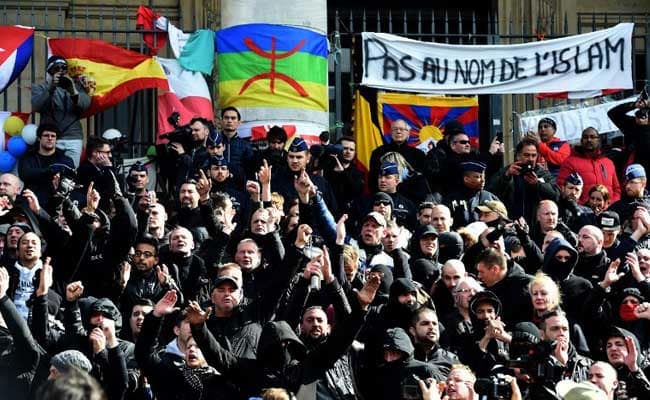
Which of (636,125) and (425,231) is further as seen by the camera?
(636,125)

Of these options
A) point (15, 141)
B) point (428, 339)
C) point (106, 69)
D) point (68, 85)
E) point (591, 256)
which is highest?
point (106, 69)

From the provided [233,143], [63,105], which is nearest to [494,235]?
[233,143]

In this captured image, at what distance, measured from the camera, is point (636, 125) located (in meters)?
18.9

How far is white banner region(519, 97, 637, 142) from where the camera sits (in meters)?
19.9

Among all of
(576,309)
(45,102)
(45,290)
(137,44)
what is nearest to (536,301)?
(576,309)

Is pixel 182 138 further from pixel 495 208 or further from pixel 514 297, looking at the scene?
pixel 514 297

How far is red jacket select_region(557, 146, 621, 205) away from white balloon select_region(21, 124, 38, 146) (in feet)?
15.7

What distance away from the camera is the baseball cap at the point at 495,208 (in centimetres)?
1652

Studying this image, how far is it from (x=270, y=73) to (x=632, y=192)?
3.69 m

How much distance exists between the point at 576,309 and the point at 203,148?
4.11m

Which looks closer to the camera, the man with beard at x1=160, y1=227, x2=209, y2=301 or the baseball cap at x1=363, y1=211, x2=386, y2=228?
the man with beard at x1=160, y1=227, x2=209, y2=301

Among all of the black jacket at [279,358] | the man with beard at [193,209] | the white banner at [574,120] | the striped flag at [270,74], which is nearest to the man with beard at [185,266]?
the man with beard at [193,209]

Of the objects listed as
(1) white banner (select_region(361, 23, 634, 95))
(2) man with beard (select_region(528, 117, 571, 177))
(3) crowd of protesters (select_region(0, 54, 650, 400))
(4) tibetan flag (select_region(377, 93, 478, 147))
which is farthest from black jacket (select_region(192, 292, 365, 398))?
(4) tibetan flag (select_region(377, 93, 478, 147))

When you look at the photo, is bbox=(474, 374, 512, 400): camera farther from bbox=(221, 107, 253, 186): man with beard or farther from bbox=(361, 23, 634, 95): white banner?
bbox=(361, 23, 634, 95): white banner
